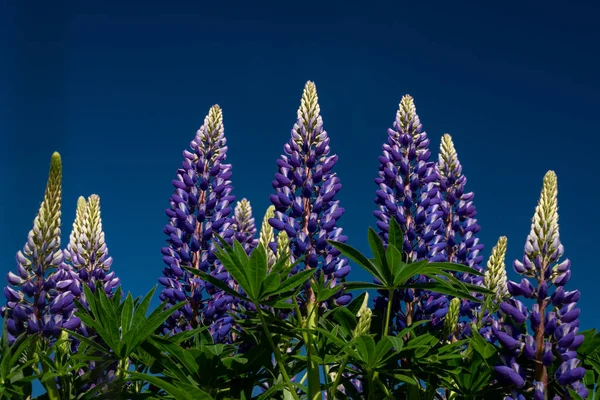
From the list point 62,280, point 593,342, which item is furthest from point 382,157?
point 62,280

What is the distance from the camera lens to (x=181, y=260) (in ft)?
13.8

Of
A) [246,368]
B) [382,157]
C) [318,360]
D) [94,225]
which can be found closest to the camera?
[318,360]

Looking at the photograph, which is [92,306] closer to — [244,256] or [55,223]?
[55,223]

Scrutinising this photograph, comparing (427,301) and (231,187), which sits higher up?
(231,187)

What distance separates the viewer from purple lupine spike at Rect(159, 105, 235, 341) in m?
3.87

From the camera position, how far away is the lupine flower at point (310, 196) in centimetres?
369

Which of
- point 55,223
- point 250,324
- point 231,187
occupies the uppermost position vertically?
point 231,187

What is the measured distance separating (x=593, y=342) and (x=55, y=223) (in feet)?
7.77

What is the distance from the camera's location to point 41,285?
312 centimetres

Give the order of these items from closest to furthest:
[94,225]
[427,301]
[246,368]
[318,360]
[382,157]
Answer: [318,360]
[246,368]
[427,301]
[94,225]
[382,157]

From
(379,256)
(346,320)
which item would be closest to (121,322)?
(346,320)

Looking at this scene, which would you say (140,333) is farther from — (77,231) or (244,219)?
(244,219)

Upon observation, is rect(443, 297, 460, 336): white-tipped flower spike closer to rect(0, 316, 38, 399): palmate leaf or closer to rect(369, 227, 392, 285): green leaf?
rect(369, 227, 392, 285): green leaf

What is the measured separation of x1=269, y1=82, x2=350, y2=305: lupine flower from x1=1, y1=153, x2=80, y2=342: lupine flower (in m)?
1.12
